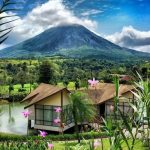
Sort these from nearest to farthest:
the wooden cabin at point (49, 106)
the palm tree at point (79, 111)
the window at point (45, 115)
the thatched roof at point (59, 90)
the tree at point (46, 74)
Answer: the palm tree at point (79, 111) < the wooden cabin at point (49, 106) < the window at point (45, 115) < the thatched roof at point (59, 90) < the tree at point (46, 74)

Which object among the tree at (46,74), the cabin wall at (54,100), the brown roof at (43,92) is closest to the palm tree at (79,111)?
the cabin wall at (54,100)

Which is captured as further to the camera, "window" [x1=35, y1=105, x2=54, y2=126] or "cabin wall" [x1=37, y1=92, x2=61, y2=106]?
A: "window" [x1=35, y1=105, x2=54, y2=126]

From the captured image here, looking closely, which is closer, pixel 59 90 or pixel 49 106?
pixel 59 90

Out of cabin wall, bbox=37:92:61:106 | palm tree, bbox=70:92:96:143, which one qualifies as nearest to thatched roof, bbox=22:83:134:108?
cabin wall, bbox=37:92:61:106

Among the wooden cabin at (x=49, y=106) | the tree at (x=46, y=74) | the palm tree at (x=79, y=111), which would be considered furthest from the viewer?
the tree at (x=46, y=74)

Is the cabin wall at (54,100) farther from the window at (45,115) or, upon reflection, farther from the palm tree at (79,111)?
the palm tree at (79,111)

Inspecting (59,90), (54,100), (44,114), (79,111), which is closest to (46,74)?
(44,114)

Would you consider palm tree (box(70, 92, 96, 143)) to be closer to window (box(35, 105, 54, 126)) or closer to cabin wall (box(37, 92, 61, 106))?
cabin wall (box(37, 92, 61, 106))

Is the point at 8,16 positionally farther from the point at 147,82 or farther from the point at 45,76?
the point at 45,76

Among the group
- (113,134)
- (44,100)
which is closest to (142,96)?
(113,134)

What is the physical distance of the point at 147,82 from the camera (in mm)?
2498

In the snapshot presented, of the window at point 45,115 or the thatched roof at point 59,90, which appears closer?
the window at point 45,115

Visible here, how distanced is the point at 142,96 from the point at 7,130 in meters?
26.2

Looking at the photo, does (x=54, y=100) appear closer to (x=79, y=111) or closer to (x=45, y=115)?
(x=45, y=115)
